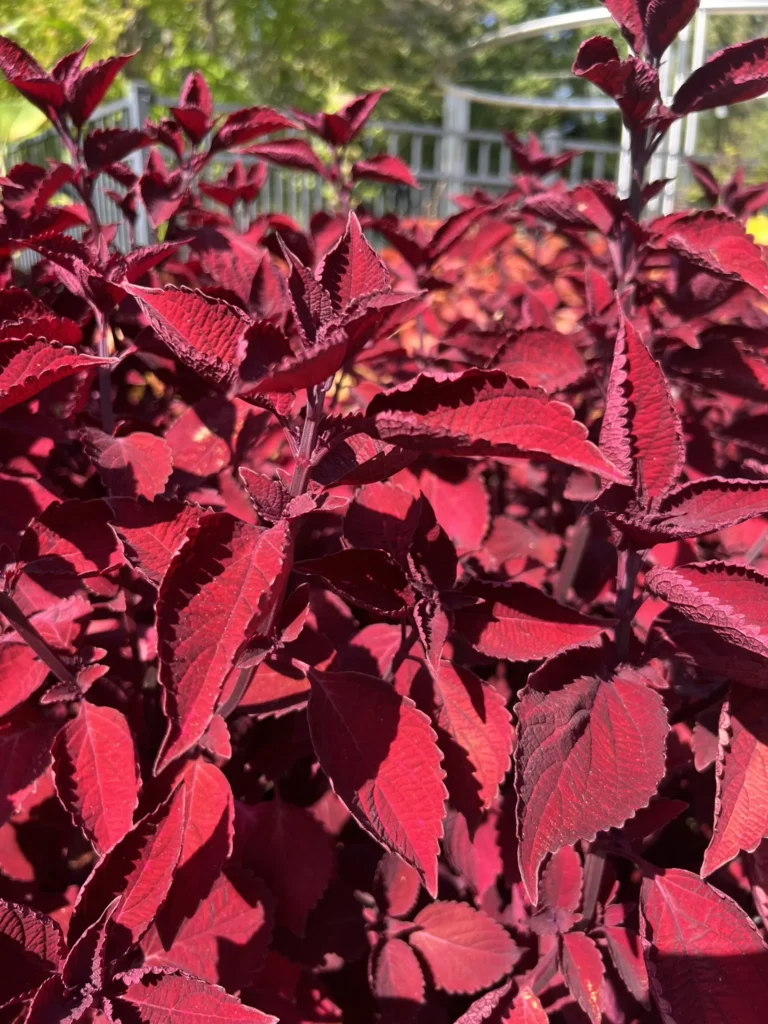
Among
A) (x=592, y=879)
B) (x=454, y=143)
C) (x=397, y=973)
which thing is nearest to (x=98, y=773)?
(x=397, y=973)

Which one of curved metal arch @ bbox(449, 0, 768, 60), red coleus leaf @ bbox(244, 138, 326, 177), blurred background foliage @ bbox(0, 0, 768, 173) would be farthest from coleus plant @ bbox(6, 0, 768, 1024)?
curved metal arch @ bbox(449, 0, 768, 60)

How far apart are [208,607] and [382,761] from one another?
0.88 ft

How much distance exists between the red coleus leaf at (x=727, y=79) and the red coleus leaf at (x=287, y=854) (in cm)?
101

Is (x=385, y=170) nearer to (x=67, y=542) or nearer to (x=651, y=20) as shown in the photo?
(x=651, y=20)

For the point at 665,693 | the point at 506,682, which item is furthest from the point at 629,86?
the point at 506,682

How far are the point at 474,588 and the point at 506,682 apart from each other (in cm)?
49

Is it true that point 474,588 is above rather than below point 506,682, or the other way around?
above

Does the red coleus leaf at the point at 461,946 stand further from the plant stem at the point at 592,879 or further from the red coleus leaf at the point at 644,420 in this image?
the red coleus leaf at the point at 644,420

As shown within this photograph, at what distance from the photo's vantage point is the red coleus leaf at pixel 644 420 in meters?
0.70

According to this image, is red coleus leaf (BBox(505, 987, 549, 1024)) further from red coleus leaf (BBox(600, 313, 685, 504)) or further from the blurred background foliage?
the blurred background foliage

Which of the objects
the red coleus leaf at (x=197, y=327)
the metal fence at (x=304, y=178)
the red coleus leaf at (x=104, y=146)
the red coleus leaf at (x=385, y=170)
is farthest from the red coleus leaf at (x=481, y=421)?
the metal fence at (x=304, y=178)

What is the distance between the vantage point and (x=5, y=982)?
0.70 m

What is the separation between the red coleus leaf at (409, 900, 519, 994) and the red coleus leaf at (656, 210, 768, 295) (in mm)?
828

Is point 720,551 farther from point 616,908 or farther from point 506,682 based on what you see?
point 616,908
